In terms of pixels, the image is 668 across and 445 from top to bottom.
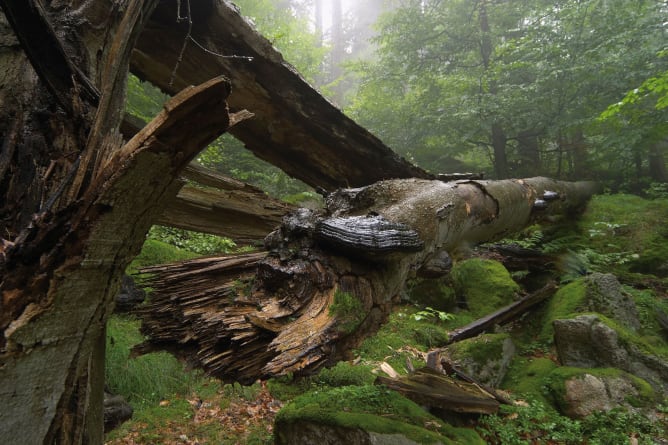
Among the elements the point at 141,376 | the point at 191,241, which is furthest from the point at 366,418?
the point at 191,241

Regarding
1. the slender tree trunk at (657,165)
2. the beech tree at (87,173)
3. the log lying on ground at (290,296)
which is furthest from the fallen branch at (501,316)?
the slender tree trunk at (657,165)

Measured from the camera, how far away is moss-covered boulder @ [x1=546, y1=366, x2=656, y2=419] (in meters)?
3.66

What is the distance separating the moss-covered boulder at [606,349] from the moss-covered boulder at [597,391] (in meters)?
0.23

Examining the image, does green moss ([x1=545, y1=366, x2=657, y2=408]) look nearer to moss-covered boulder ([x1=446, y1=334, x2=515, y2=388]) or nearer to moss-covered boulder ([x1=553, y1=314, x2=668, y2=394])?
moss-covered boulder ([x1=553, y1=314, x2=668, y2=394])

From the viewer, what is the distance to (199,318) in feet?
4.61

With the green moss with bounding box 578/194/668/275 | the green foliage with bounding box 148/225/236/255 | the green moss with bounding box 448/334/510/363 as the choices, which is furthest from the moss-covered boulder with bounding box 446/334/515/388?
the green foliage with bounding box 148/225/236/255

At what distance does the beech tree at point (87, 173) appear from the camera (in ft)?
2.79

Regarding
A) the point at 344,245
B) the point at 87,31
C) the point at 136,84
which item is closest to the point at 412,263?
the point at 344,245

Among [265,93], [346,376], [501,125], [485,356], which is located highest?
[501,125]

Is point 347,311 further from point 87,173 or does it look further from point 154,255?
point 154,255

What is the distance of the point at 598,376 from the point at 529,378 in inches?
29.0

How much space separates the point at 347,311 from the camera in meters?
1.57

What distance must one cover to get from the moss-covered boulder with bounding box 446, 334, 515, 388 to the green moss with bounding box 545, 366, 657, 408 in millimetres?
568

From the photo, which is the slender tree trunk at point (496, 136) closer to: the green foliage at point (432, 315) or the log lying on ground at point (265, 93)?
the green foliage at point (432, 315)
